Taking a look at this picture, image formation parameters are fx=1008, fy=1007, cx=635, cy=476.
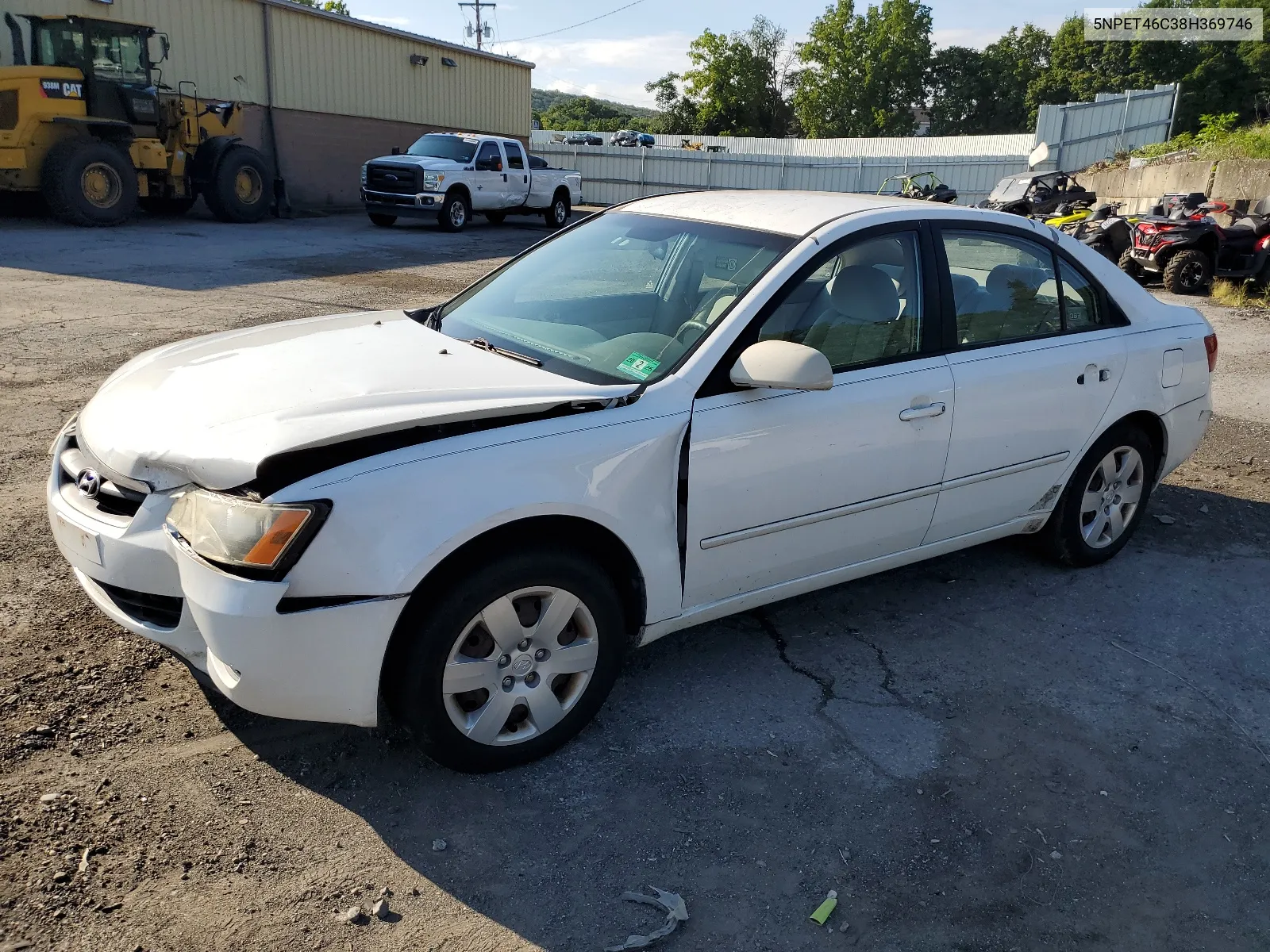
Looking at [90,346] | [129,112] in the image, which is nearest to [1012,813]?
→ [90,346]

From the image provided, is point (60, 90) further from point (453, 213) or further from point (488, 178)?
point (488, 178)

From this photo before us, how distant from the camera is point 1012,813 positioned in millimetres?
2990

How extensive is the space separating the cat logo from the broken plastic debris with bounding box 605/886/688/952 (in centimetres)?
1808

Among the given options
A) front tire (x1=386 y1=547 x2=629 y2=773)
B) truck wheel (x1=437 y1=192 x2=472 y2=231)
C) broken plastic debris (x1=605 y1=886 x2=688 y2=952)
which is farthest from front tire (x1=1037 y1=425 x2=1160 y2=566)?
truck wheel (x1=437 y1=192 x2=472 y2=231)

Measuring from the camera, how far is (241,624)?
2.55 m

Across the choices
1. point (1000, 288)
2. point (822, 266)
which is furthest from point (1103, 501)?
point (822, 266)

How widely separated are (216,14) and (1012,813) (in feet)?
80.3

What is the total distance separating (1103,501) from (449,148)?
1858 centimetres

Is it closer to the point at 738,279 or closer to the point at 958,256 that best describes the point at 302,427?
the point at 738,279

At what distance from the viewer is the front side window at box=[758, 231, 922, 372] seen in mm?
3480

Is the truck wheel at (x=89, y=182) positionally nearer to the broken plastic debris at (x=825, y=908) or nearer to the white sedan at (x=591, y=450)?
the white sedan at (x=591, y=450)

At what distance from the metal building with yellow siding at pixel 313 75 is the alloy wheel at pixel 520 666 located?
69.1 ft

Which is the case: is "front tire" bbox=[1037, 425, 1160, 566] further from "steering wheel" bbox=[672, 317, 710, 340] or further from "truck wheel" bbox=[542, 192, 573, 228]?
"truck wheel" bbox=[542, 192, 573, 228]

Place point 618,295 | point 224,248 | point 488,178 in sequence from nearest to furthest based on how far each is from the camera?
1. point 618,295
2. point 224,248
3. point 488,178
